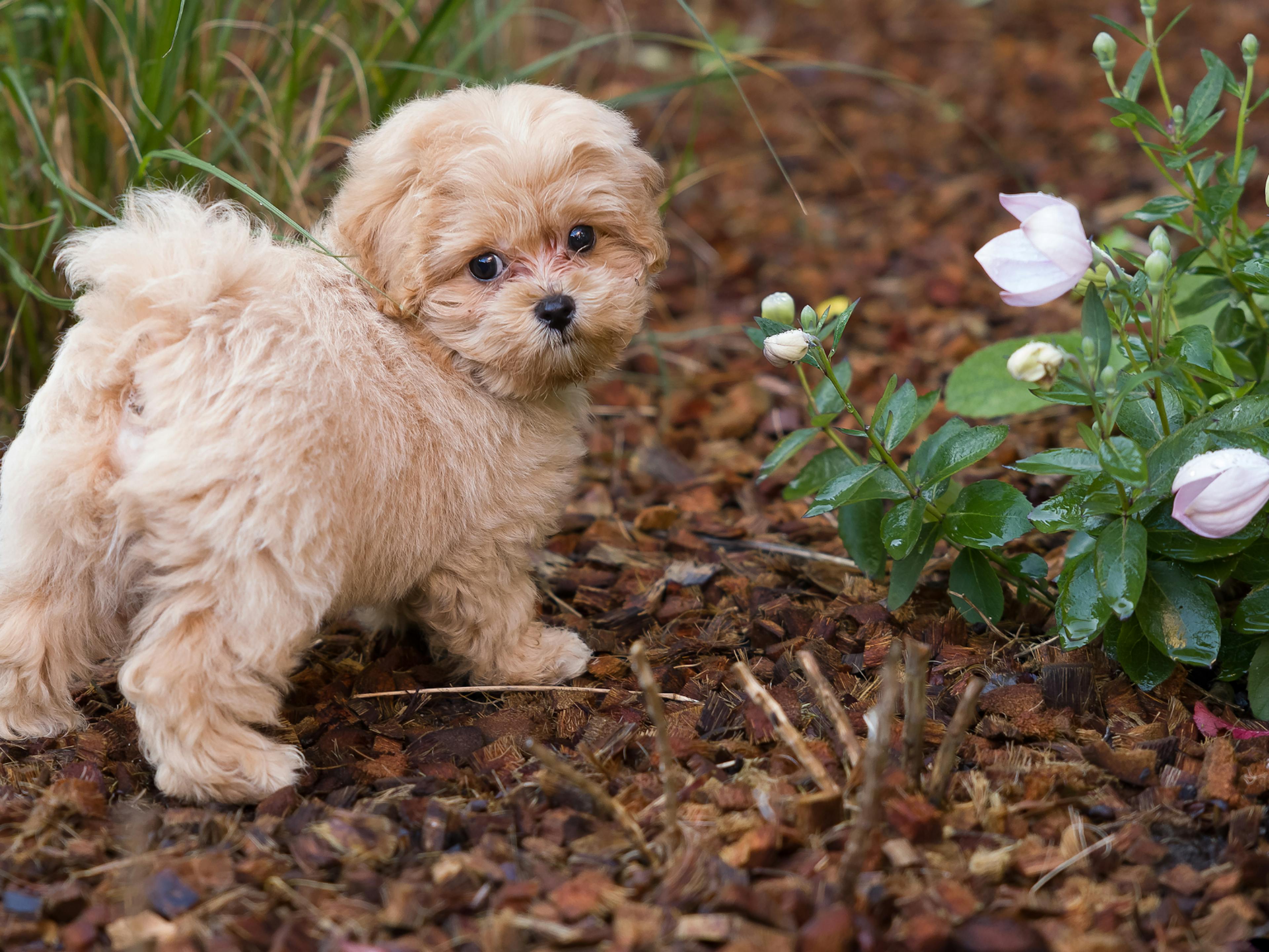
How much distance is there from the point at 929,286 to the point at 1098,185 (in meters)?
1.33

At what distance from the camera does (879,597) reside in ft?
10.4

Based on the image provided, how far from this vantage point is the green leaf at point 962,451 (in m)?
2.61

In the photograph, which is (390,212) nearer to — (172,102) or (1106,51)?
(172,102)

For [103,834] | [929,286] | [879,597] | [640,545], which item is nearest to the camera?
[103,834]

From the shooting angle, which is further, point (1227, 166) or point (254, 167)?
point (254, 167)

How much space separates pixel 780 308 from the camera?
2.49 meters

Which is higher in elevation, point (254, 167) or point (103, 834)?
point (254, 167)

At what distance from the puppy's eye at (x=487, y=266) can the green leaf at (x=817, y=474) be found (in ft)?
3.05

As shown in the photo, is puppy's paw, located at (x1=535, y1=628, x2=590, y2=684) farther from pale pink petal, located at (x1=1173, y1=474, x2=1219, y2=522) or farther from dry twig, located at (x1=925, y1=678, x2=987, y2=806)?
pale pink petal, located at (x1=1173, y1=474, x2=1219, y2=522)

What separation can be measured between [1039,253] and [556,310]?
1.04 meters

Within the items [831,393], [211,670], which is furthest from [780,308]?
[211,670]

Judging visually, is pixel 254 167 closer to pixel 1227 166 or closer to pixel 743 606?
pixel 743 606

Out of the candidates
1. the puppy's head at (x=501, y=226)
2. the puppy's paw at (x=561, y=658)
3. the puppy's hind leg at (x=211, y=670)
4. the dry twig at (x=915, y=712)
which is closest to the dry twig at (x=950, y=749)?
the dry twig at (x=915, y=712)

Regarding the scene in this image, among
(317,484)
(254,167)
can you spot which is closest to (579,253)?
(317,484)
